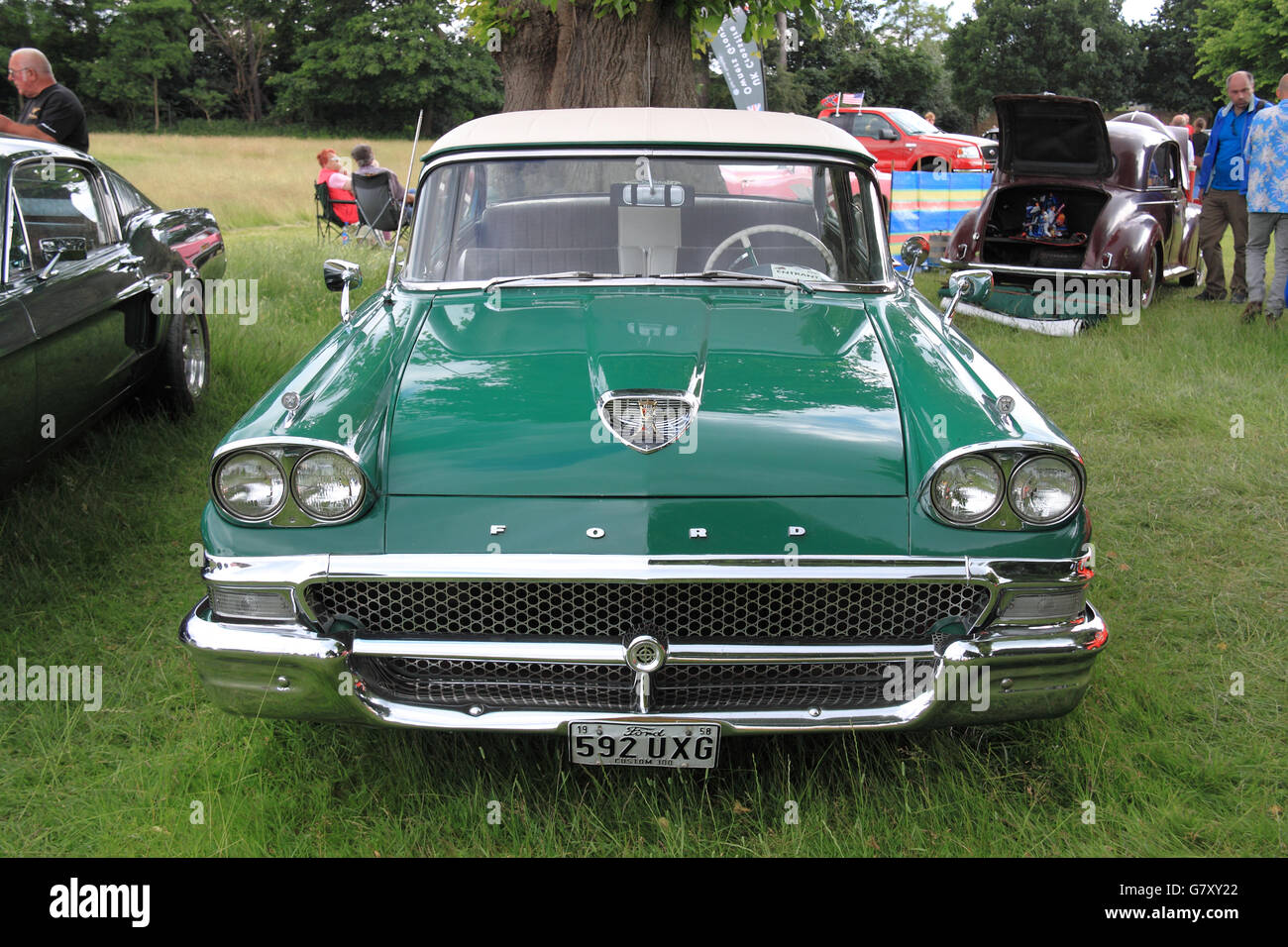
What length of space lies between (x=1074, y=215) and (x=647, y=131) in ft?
23.1

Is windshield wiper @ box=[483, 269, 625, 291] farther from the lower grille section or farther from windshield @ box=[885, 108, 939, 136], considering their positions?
windshield @ box=[885, 108, 939, 136]

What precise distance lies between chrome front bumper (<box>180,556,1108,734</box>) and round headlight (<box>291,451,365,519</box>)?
0.13 metres

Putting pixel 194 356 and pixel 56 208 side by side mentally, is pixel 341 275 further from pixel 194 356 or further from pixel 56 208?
pixel 194 356

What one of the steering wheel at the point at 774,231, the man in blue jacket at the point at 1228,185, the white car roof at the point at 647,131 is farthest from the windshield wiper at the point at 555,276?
the man in blue jacket at the point at 1228,185

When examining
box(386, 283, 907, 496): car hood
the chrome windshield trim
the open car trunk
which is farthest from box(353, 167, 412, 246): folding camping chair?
box(386, 283, 907, 496): car hood

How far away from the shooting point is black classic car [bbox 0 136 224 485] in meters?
3.87

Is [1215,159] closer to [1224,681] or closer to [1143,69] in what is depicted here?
[1224,681]

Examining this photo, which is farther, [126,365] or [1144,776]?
[126,365]

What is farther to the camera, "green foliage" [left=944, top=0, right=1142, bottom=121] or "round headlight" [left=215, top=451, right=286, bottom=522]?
"green foliage" [left=944, top=0, right=1142, bottom=121]

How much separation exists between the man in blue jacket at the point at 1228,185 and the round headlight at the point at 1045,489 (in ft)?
23.6

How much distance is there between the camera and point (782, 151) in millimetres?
3727

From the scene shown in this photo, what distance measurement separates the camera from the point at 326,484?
7.95 ft

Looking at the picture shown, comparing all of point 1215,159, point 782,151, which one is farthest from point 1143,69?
point 782,151
